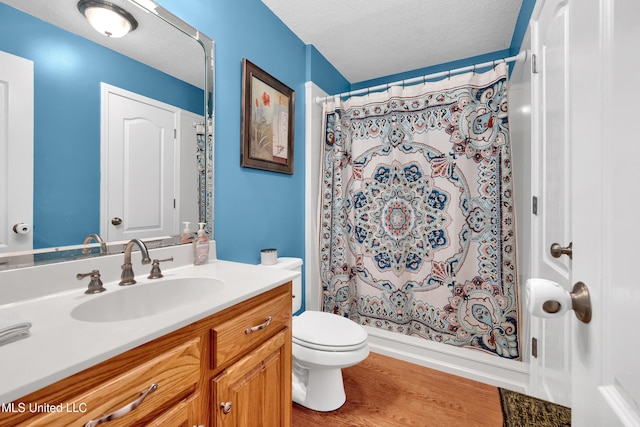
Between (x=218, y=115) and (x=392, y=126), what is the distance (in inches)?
48.7

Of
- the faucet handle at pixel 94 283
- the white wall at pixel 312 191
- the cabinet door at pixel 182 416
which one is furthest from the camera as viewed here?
the white wall at pixel 312 191

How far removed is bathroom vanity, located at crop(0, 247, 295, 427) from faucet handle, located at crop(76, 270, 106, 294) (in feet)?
0.10

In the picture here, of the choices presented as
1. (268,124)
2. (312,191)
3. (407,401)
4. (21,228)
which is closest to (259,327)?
(21,228)

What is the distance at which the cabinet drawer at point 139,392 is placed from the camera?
1.71 feet

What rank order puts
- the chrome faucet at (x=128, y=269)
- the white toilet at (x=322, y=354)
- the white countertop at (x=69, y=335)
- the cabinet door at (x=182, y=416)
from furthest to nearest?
the white toilet at (x=322, y=354) < the chrome faucet at (x=128, y=269) < the cabinet door at (x=182, y=416) < the white countertop at (x=69, y=335)

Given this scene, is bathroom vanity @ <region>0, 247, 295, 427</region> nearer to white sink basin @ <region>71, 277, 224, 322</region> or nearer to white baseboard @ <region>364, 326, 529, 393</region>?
white sink basin @ <region>71, 277, 224, 322</region>

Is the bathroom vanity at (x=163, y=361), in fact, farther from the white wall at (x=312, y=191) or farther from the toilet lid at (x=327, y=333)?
the white wall at (x=312, y=191)

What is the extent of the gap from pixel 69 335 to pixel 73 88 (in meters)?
0.80

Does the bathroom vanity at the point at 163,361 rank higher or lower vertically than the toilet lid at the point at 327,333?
higher

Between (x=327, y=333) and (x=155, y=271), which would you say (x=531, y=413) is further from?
(x=155, y=271)

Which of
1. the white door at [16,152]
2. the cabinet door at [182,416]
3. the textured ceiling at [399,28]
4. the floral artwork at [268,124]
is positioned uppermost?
the textured ceiling at [399,28]

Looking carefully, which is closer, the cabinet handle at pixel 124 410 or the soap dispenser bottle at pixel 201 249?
the cabinet handle at pixel 124 410

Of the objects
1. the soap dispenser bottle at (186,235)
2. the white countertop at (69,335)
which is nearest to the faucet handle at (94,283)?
the white countertop at (69,335)

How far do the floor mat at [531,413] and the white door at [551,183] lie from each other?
1.11 feet
